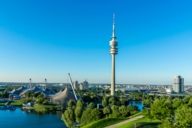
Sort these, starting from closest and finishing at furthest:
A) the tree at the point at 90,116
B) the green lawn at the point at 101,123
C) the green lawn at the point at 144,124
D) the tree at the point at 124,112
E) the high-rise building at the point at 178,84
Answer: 1. the green lawn at the point at 144,124
2. the green lawn at the point at 101,123
3. the tree at the point at 90,116
4. the tree at the point at 124,112
5. the high-rise building at the point at 178,84

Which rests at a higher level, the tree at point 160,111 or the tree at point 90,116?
the tree at point 160,111

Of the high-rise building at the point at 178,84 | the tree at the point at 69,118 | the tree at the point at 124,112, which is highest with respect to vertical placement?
the high-rise building at the point at 178,84

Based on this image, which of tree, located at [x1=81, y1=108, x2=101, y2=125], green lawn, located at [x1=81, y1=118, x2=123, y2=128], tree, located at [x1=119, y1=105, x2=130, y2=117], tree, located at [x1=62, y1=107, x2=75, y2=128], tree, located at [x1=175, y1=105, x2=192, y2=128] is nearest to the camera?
tree, located at [x1=175, y1=105, x2=192, y2=128]

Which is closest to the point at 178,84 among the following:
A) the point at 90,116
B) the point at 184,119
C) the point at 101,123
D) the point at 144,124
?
the point at 90,116

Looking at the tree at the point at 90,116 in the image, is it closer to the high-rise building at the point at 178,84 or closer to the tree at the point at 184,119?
the tree at the point at 184,119

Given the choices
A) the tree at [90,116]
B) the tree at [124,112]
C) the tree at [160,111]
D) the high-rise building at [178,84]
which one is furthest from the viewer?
the high-rise building at [178,84]

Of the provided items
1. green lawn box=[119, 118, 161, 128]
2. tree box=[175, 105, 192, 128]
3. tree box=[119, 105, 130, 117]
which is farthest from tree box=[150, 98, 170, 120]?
tree box=[119, 105, 130, 117]

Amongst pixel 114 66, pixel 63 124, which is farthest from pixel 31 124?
pixel 114 66

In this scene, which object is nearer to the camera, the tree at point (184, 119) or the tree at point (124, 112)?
the tree at point (184, 119)

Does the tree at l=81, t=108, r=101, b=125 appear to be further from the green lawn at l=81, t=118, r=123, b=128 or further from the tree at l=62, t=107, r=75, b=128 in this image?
the green lawn at l=81, t=118, r=123, b=128

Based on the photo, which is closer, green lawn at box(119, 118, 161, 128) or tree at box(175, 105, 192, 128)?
tree at box(175, 105, 192, 128)

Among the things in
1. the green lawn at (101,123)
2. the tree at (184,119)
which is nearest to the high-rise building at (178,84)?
the green lawn at (101,123)
